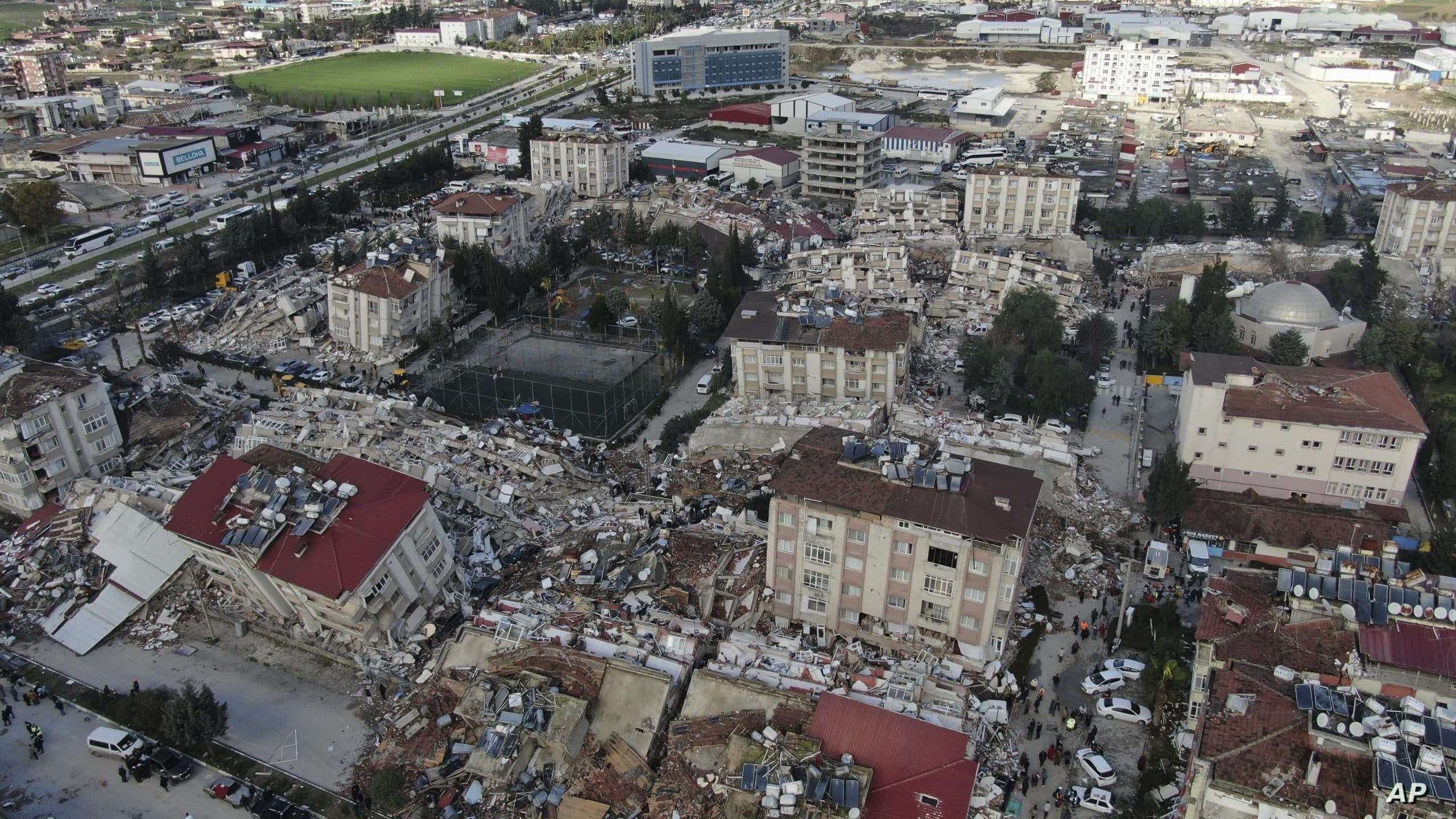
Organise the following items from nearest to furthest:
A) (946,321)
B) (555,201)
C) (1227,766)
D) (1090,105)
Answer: (1227,766) < (946,321) < (555,201) < (1090,105)

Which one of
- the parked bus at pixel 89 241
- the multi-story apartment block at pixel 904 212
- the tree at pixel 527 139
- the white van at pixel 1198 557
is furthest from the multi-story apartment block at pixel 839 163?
the parked bus at pixel 89 241

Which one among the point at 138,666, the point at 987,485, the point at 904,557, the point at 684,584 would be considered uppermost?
the point at 987,485

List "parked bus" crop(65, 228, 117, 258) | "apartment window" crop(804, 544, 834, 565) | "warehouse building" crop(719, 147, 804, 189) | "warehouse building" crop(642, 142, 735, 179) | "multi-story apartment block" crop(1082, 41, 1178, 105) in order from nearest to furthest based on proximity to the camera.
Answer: "apartment window" crop(804, 544, 834, 565)
"parked bus" crop(65, 228, 117, 258)
"warehouse building" crop(719, 147, 804, 189)
"warehouse building" crop(642, 142, 735, 179)
"multi-story apartment block" crop(1082, 41, 1178, 105)

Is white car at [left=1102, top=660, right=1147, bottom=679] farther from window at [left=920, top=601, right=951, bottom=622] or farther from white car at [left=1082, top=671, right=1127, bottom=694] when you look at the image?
window at [left=920, top=601, right=951, bottom=622]

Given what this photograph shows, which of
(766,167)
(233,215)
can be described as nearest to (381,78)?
(233,215)

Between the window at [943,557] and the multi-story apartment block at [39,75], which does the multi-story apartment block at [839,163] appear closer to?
the window at [943,557]

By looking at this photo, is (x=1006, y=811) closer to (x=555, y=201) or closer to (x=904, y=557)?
(x=904, y=557)

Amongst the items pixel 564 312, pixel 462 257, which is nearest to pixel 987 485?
pixel 564 312

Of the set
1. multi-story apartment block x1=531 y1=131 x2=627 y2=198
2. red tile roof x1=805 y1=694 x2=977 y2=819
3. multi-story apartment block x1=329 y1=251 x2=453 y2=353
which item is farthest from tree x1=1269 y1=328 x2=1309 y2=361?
multi-story apartment block x1=531 y1=131 x2=627 y2=198
